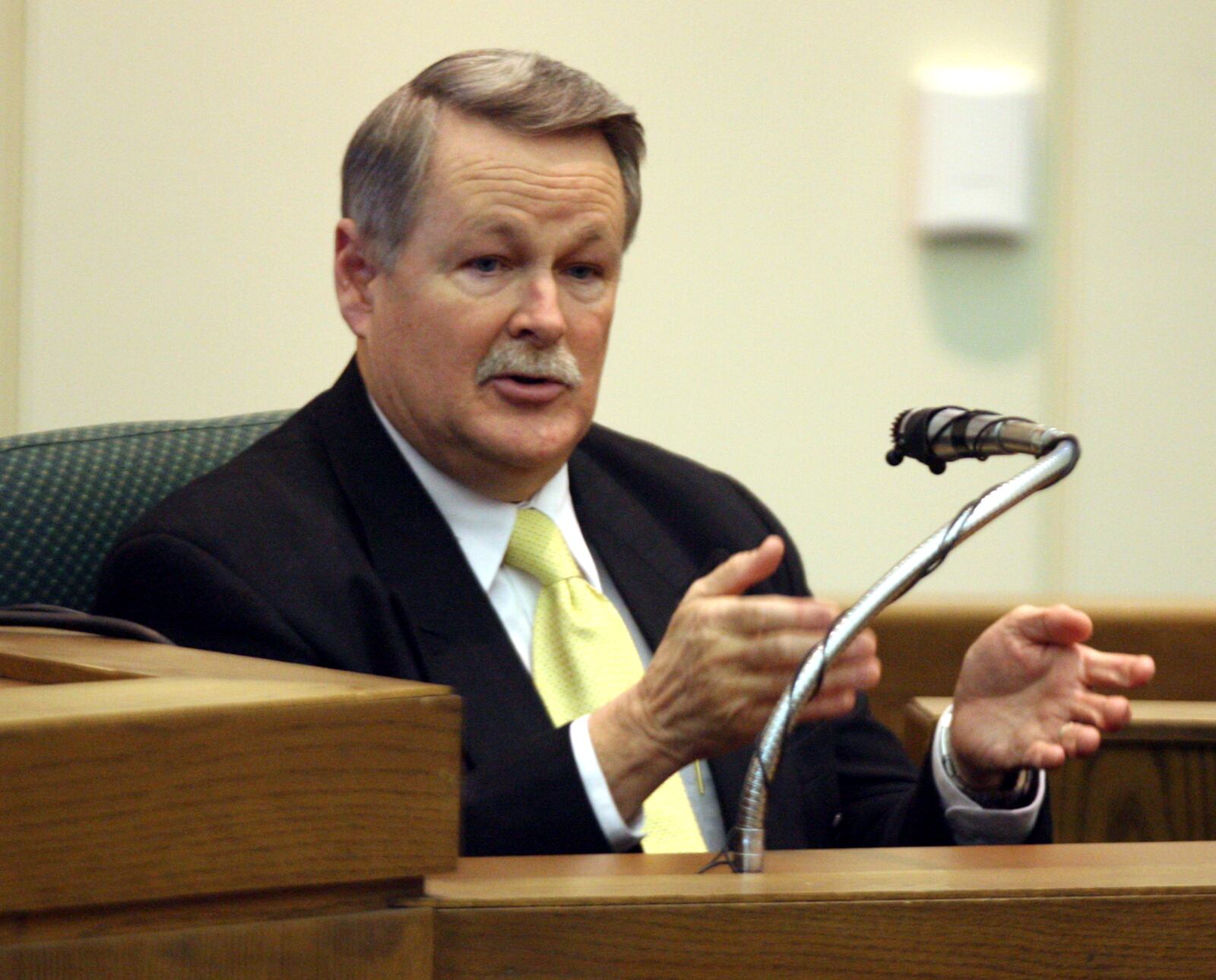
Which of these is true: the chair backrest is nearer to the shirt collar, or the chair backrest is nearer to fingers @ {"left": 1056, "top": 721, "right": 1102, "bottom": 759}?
the shirt collar

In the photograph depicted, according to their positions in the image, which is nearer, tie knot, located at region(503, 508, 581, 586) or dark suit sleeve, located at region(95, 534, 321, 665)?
dark suit sleeve, located at region(95, 534, 321, 665)

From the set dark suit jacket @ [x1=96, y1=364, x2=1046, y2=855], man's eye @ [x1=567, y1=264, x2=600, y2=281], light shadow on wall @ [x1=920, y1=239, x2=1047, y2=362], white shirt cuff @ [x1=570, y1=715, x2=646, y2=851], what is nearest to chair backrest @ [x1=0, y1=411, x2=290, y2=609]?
dark suit jacket @ [x1=96, y1=364, x2=1046, y2=855]

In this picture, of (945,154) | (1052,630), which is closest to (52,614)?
(1052,630)

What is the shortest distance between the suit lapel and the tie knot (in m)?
0.09

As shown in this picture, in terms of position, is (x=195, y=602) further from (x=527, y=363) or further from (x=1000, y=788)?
(x=1000, y=788)

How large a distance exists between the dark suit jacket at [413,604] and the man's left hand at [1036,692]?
86 millimetres

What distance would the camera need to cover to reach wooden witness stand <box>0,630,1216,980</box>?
2.61ft

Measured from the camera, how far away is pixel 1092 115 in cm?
262

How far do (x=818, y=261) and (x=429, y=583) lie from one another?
122cm

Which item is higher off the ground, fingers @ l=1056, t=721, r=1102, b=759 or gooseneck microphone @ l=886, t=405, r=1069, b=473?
gooseneck microphone @ l=886, t=405, r=1069, b=473

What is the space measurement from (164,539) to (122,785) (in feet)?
2.33

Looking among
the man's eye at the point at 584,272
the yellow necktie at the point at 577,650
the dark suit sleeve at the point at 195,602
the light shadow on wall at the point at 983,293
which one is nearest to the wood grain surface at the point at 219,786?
the dark suit sleeve at the point at 195,602

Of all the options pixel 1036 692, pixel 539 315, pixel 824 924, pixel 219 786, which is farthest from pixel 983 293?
pixel 219 786

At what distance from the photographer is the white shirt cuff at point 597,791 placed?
128cm
